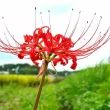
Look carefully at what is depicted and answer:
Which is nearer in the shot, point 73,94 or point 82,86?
point 82,86

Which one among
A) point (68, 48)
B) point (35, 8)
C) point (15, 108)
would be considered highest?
point (35, 8)

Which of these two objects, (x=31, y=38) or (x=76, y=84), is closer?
(x=31, y=38)

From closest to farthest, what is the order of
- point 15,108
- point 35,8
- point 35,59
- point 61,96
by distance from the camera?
point 35,59, point 35,8, point 15,108, point 61,96

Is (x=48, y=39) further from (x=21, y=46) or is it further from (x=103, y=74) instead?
(x=103, y=74)

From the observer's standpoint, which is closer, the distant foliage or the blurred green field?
the blurred green field

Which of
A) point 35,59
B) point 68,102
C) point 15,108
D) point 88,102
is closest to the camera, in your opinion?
point 35,59

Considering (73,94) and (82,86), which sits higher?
(82,86)

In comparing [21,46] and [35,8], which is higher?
[35,8]

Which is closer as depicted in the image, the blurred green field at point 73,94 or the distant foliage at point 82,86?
the blurred green field at point 73,94

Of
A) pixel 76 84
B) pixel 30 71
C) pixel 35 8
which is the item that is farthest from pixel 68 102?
pixel 35 8
